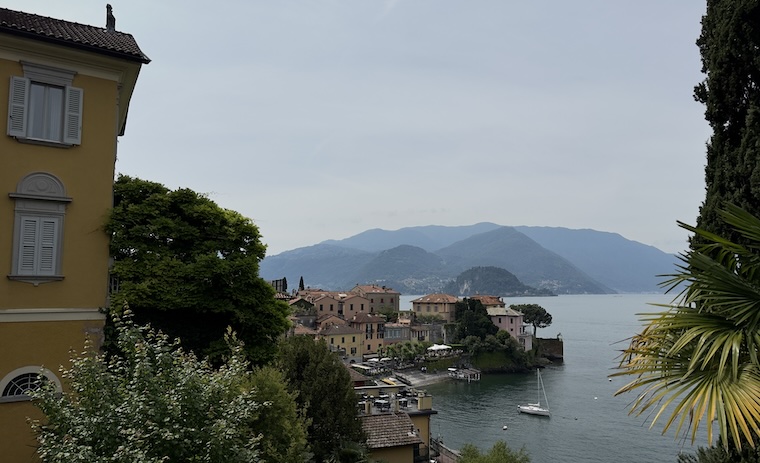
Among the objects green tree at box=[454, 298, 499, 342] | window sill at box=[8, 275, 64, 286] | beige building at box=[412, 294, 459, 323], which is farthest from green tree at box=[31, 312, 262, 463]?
beige building at box=[412, 294, 459, 323]

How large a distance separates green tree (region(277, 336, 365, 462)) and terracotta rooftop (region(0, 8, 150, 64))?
10.6 metres

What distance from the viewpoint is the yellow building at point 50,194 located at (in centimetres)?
1011

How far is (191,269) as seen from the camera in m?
11.9

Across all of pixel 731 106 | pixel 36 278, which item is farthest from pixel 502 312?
pixel 731 106

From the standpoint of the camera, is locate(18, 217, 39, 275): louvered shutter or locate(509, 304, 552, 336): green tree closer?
Result: locate(18, 217, 39, 275): louvered shutter

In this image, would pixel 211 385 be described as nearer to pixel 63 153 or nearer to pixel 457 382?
pixel 63 153

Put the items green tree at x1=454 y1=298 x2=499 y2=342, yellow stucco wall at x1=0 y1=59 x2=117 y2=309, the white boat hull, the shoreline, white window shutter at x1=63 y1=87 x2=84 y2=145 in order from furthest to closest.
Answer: green tree at x1=454 y1=298 x2=499 y2=342 → the shoreline → the white boat hull → white window shutter at x1=63 y1=87 x2=84 y2=145 → yellow stucco wall at x1=0 y1=59 x2=117 y2=309

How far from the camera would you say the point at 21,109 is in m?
10.4

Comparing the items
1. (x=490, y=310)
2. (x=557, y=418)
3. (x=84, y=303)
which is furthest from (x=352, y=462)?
(x=490, y=310)

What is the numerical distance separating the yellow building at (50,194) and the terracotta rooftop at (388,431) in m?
12.8

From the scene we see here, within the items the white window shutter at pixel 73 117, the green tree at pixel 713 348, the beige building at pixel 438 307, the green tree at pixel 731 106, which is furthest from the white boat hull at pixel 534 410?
the beige building at pixel 438 307

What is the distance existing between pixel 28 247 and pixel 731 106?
1256 centimetres

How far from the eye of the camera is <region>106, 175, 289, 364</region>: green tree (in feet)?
37.4

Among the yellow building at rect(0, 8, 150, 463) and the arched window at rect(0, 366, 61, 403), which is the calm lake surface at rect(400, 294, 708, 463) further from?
the arched window at rect(0, 366, 61, 403)
